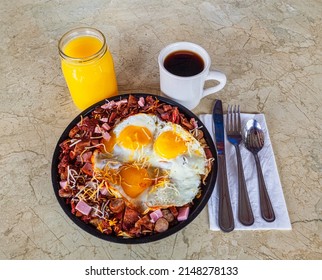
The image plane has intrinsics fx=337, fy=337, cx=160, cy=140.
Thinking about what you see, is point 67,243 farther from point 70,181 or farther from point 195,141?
point 195,141

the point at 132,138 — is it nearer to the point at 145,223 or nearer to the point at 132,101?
the point at 132,101

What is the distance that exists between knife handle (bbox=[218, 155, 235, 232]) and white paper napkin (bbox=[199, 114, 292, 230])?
2 centimetres

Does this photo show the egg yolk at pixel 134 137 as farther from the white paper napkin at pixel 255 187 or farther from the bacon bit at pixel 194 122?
the white paper napkin at pixel 255 187

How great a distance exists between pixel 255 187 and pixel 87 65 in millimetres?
665

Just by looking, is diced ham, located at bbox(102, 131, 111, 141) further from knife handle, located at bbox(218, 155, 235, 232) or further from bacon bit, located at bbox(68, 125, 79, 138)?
knife handle, located at bbox(218, 155, 235, 232)

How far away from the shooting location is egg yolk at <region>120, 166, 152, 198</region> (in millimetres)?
979

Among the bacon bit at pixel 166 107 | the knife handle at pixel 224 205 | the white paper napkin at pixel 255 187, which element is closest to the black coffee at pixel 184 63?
the bacon bit at pixel 166 107

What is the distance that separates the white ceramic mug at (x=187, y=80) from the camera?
1105 mm

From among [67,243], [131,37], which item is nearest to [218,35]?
[131,37]

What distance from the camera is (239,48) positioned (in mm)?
1473

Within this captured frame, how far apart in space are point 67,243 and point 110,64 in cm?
60

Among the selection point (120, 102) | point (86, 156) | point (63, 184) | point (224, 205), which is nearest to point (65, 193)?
point (63, 184)

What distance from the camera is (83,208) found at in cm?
94
